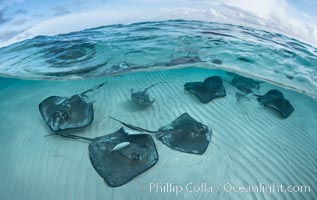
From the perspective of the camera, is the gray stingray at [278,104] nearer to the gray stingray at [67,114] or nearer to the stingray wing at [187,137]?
the stingray wing at [187,137]

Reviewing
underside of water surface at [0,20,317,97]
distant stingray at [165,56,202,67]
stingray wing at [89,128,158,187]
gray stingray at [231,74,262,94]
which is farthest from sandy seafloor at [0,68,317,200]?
distant stingray at [165,56,202,67]

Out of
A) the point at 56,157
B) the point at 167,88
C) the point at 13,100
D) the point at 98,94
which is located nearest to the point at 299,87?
the point at 167,88

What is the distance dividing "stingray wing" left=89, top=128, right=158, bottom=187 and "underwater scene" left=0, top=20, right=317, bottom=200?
0.02 meters

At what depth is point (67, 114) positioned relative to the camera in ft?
16.7

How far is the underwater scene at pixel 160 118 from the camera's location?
411 centimetres

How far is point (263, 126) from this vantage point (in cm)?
662

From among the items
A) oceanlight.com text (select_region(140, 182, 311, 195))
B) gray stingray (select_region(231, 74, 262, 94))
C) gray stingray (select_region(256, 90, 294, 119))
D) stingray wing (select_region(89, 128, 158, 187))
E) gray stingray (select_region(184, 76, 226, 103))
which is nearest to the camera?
stingray wing (select_region(89, 128, 158, 187))

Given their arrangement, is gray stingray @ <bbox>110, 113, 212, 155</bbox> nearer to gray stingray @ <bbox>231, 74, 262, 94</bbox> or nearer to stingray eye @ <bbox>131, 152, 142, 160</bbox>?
stingray eye @ <bbox>131, 152, 142, 160</bbox>

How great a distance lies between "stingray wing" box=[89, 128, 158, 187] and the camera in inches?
141

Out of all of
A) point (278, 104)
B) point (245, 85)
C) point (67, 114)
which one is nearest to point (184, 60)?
point (245, 85)

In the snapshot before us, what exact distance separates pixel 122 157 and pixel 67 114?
7.77 ft

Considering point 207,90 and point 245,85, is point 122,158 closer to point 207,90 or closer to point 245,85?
point 207,90

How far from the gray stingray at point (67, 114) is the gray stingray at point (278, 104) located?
22.3ft

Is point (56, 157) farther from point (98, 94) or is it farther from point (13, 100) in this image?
point (13, 100)
